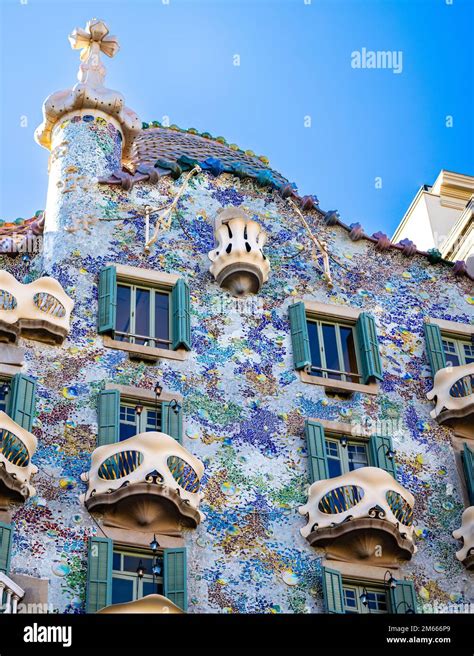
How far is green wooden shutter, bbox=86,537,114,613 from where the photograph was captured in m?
20.7

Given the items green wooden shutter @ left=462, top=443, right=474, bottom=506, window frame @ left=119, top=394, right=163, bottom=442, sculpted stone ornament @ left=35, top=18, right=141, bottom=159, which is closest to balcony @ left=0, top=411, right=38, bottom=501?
window frame @ left=119, top=394, right=163, bottom=442

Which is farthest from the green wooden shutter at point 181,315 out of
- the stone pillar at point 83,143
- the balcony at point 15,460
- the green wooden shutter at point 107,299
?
the balcony at point 15,460

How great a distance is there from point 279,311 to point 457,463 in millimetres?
4048

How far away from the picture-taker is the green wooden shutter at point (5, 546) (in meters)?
20.7

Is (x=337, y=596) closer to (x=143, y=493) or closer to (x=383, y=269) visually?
(x=143, y=493)

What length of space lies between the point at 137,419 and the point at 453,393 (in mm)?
5435

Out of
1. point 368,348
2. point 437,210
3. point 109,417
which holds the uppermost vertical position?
point 437,210

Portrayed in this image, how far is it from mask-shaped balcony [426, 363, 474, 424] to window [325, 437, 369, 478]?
5.14ft

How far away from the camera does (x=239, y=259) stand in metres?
25.7

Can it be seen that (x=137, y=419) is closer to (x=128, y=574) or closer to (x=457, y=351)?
(x=128, y=574)

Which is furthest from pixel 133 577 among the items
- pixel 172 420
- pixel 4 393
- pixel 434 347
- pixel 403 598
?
pixel 434 347

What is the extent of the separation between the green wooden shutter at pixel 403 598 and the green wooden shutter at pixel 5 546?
18.6 feet

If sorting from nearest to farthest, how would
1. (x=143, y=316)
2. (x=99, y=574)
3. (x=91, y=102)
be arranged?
1. (x=99, y=574)
2. (x=143, y=316)
3. (x=91, y=102)
